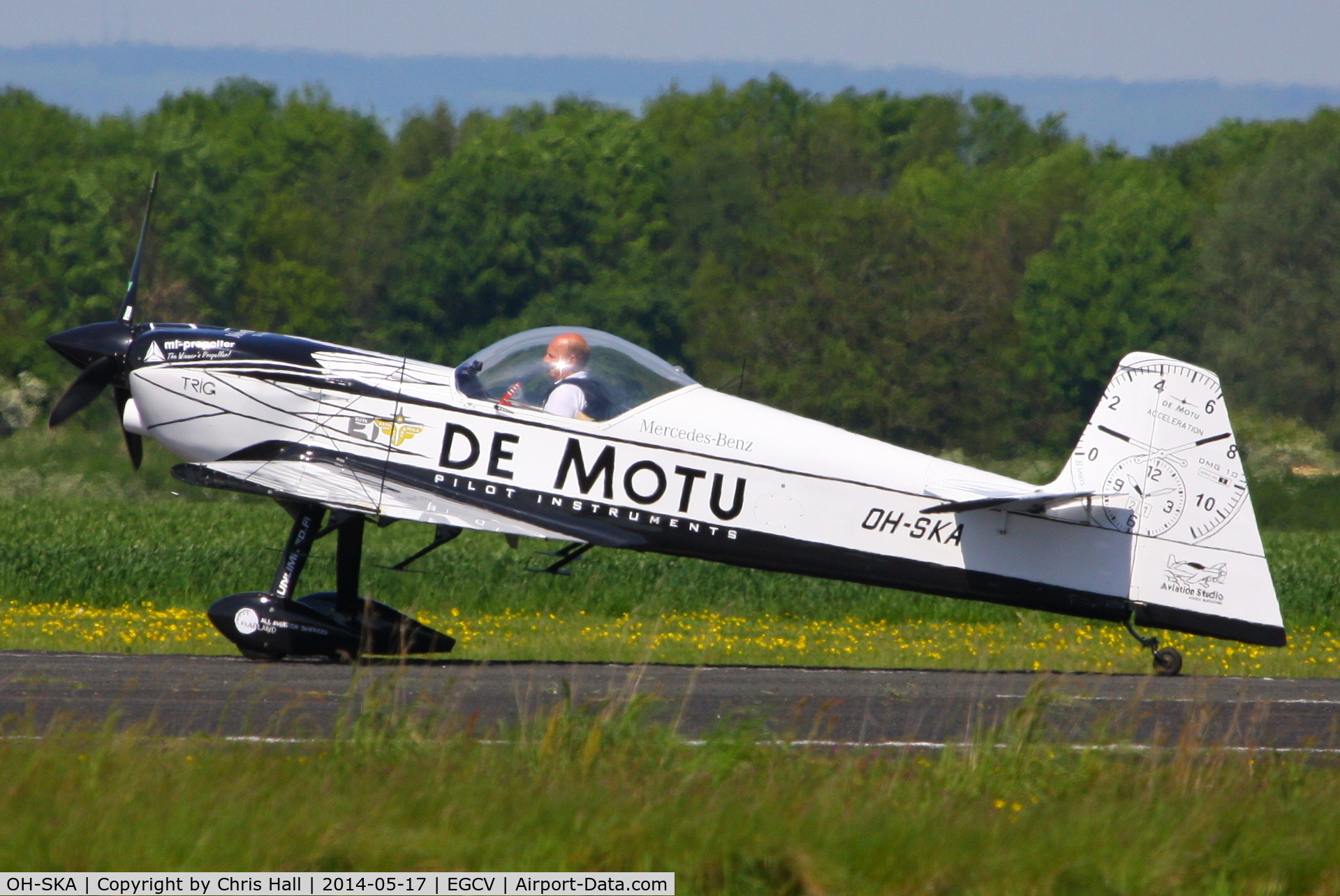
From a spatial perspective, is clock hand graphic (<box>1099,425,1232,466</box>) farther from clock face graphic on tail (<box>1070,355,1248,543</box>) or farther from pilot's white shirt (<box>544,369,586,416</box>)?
pilot's white shirt (<box>544,369,586,416</box>)

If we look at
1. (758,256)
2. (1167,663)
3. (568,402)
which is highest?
(758,256)

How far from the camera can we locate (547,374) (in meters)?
10.6

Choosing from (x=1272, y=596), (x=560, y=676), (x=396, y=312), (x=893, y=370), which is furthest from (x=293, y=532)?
(x=396, y=312)

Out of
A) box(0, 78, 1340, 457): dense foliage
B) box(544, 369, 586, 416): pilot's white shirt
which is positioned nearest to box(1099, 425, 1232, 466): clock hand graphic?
box(544, 369, 586, 416): pilot's white shirt

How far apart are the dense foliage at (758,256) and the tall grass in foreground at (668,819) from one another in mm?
44850

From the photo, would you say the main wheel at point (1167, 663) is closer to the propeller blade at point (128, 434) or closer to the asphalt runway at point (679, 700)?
the asphalt runway at point (679, 700)

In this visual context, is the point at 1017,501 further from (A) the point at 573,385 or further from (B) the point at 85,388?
(B) the point at 85,388

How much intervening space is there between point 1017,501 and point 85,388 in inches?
281

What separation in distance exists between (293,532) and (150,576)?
7.97 metres

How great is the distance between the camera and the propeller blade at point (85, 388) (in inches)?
450

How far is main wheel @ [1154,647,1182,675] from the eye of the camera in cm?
1104

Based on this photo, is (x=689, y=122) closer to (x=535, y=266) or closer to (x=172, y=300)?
(x=535, y=266)

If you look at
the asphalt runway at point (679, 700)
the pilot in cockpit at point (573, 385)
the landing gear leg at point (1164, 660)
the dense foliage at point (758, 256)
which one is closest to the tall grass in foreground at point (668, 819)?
the asphalt runway at point (679, 700)

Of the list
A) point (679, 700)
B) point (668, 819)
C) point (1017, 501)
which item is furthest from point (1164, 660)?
point (668, 819)
